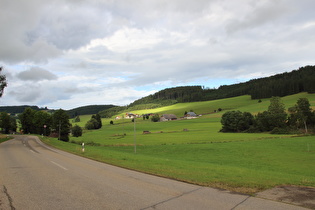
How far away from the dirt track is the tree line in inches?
2580

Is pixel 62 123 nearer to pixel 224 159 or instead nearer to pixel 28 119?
pixel 28 119

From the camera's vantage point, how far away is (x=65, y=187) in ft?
30.4

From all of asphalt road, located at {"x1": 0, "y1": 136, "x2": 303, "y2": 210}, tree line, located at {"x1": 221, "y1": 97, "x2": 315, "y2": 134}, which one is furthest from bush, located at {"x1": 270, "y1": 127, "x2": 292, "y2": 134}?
asphalt road, located at {"x1": 0, "y1": 136, "x2": 303, "y2": 210}

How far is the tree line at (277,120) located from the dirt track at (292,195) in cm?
6554

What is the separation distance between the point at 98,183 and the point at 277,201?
22.9 ft

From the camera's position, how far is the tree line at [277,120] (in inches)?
2645

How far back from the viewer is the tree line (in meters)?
67.2

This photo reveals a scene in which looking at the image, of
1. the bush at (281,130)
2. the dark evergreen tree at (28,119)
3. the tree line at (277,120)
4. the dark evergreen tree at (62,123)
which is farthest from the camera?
the dark evergreen tree at (28,119)

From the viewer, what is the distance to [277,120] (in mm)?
71188

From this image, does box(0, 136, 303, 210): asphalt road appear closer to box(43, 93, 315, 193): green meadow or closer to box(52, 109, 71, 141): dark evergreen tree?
box(43, 93, 315, 193): green meadow

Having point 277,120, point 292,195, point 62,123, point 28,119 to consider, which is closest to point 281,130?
point 277,120

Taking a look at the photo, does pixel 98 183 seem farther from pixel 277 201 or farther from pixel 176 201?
pixel 277 201

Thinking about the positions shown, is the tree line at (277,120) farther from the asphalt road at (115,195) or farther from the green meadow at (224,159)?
the asphalt road at (115,195)

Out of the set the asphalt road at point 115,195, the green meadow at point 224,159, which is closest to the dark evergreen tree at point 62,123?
the green meadow at point 224,159
